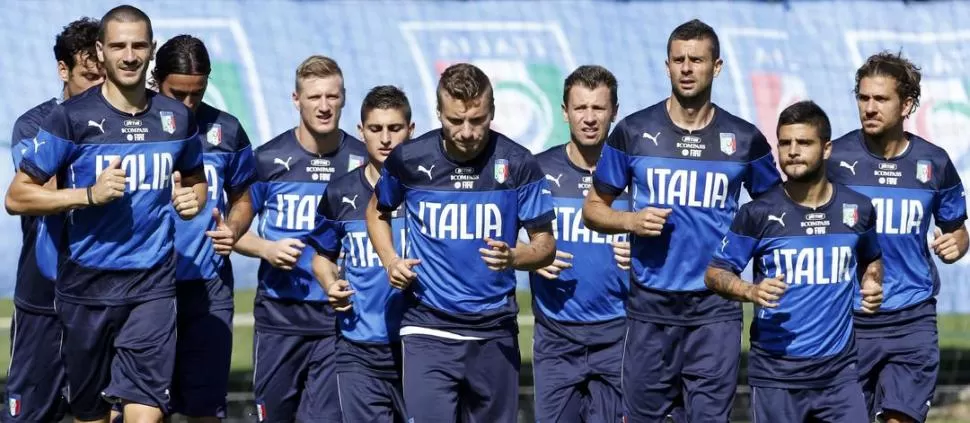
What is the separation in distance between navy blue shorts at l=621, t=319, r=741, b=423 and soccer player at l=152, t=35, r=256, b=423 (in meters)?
2.36

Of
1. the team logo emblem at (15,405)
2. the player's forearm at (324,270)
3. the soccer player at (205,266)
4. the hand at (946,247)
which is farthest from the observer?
the soccer player at (205,266)

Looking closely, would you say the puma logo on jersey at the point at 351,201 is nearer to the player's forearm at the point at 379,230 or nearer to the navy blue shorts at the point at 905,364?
the player's forearm at the point at 379,230

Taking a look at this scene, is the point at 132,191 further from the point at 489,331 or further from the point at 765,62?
the point at 765,62

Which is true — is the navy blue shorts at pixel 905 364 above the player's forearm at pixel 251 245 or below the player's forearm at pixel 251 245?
below

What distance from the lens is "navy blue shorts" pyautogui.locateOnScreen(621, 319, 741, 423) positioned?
30.7ft

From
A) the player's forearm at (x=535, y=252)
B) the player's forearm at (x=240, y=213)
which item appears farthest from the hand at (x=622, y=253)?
the player's forearm at (x=240, y=213)

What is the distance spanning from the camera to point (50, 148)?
8820 millimetres

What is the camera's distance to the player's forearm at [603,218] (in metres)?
9.26

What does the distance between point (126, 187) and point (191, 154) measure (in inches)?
18.7

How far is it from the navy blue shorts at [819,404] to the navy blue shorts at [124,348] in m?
3.02

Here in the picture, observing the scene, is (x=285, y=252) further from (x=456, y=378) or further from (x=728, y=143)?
(x=728, y=143)

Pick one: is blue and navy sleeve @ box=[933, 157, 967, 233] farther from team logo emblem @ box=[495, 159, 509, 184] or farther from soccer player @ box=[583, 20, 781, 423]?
team logo emblem @ box=[495, 159, 509, 184]

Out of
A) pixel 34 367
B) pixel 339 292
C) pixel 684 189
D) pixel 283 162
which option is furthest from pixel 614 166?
pixel 34 367

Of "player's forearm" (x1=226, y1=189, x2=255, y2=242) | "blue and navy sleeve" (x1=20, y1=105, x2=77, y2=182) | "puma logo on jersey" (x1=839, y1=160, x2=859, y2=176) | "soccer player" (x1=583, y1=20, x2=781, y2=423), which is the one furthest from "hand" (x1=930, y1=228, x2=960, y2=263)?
"blue and navy sleeve" (x1=20, y1=105, x2=77, y2=182)
